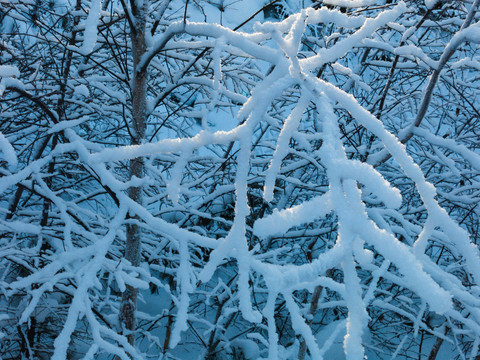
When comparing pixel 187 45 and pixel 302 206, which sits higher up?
pixel 187 45

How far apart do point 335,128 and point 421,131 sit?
1.78 metres

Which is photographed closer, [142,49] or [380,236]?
[380,236]

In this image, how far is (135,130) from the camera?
2566mm

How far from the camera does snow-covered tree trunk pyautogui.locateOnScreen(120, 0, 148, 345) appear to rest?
2.36m

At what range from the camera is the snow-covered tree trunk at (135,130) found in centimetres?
236

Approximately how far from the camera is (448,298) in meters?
0.58

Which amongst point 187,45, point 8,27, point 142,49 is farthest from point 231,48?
point 8,27

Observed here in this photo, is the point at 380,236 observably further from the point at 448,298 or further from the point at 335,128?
the point at 335,128

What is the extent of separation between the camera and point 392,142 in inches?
30.0

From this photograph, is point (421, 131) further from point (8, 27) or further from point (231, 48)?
point (8, 27)

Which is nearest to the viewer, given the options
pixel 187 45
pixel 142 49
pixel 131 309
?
pixel 187 45

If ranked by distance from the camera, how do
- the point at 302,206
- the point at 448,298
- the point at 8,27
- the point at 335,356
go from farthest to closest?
the point at 8,27, the point at 335,356, the point at 302,206, the point at 448,298

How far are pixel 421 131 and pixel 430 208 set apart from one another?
1791 mm

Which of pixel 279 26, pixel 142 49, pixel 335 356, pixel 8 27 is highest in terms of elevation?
pixel 8 27
